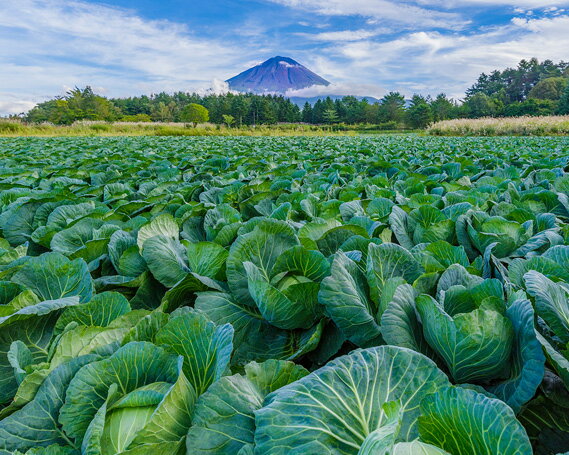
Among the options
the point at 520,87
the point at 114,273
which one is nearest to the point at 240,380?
the point at 114,273

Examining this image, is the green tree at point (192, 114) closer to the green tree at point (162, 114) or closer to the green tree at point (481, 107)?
the green tree at point (162, 114)

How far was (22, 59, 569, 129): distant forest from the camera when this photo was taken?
6456 centimetres

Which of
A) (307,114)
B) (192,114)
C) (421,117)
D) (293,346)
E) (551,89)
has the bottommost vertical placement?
(293,346)

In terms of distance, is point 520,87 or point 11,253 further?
point 520,87

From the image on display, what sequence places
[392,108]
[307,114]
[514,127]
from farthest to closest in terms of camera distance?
[307,114] → [392,108] → [514,127]

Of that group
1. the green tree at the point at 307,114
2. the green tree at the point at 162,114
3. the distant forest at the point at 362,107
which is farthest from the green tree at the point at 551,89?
the green tree at the point at 162,114

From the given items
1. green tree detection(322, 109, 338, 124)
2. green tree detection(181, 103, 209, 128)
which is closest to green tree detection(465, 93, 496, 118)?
green tree detection(322, 109, 338, 124)

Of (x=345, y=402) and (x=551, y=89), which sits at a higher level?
(x=551, y=89)

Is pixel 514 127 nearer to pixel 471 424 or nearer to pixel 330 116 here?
pixel 471 424

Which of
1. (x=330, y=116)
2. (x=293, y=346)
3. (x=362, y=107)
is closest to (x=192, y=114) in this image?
(x=330, y=116)

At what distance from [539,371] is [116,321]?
3.42ft

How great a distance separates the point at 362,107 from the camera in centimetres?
8412

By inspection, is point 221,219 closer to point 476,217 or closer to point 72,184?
point 476,217

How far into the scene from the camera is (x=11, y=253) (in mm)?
1734
